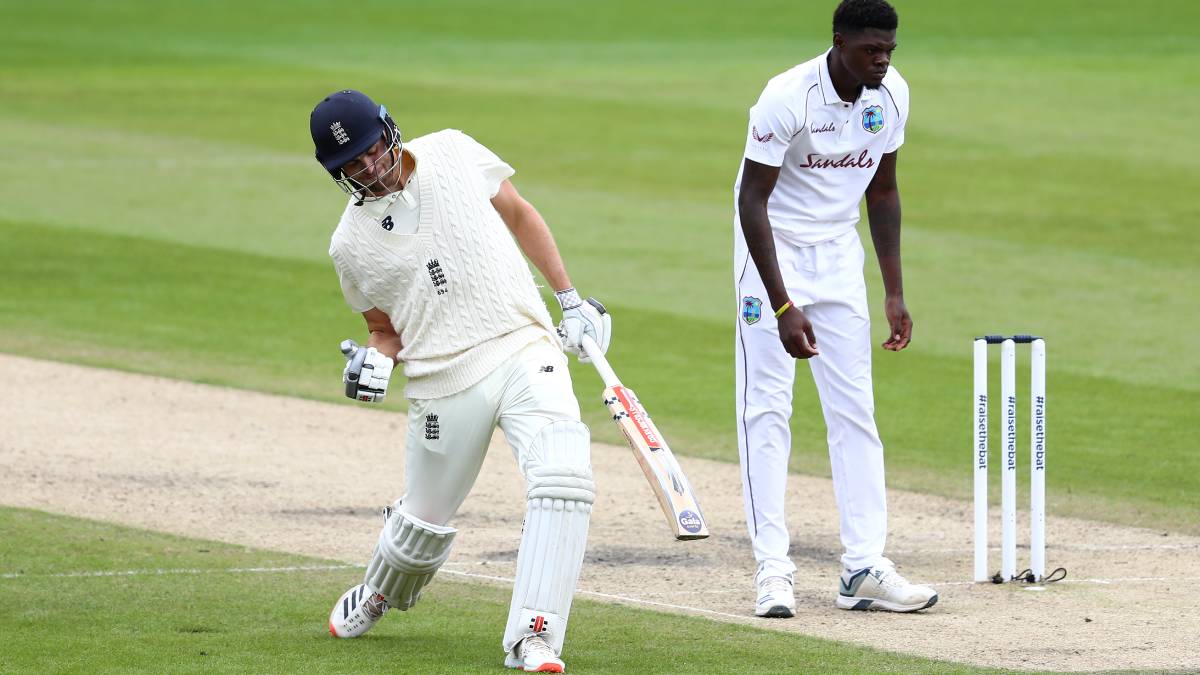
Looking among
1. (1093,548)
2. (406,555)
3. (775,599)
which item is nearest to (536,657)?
(406,555)

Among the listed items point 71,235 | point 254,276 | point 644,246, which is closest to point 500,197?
point 254,276

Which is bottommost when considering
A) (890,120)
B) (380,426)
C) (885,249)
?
(380,426)

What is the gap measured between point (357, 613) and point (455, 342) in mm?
1024

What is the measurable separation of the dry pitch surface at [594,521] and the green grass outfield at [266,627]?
0.27 m

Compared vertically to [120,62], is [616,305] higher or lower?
lower

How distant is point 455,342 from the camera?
5867 mm

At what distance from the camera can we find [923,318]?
1316cm

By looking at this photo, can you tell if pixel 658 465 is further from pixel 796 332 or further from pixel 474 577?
pixel 474 577

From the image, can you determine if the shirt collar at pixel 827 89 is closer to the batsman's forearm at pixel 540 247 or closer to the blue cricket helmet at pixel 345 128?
the batsman's forearm at pixel 540 247

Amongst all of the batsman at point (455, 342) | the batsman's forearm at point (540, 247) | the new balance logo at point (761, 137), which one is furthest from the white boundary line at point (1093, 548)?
the batsman's forearm at point (540, 247)

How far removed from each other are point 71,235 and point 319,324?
430cm

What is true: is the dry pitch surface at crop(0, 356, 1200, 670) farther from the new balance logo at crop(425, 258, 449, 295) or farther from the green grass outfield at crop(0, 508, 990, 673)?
the new balance logo at crop(425, 258, 449, 295)

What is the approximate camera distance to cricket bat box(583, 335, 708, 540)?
5.57 m

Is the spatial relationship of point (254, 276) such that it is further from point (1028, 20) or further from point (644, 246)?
point (1028, 20)
